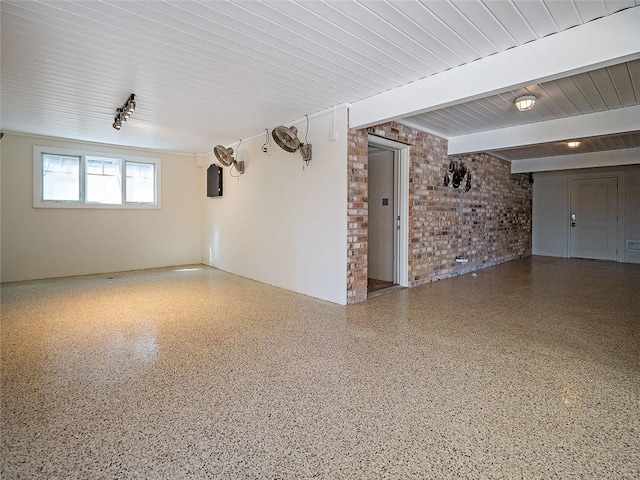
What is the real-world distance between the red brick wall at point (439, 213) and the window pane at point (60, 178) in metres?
5.00

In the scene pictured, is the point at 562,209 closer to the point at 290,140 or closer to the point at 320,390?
the point at 290,140

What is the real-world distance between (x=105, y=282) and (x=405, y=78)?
5.20 m

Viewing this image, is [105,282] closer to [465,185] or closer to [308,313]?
[308,313]

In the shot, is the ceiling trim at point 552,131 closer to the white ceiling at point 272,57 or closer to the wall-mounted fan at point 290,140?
the white ceiling at point 272,57

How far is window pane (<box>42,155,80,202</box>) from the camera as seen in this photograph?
5.64 meters

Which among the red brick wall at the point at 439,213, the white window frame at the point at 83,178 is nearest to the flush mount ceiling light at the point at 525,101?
the red brick wall at the point at 439,213

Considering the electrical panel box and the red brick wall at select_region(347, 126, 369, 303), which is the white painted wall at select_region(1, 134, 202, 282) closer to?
the electrical panel box

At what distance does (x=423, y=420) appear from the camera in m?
1.78

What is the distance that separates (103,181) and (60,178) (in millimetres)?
622

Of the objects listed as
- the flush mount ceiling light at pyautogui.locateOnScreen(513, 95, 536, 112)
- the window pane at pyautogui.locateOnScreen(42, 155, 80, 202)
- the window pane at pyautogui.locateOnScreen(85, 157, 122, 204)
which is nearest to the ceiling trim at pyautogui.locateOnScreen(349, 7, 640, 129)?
the flush mount ceiling light at pyautogui.locateOnScreen(513, 95, 536, 112)

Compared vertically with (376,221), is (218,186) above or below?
above

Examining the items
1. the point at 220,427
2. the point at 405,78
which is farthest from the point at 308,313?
the point at 405,78

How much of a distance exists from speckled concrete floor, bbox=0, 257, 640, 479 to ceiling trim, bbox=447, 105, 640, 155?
7.09 feet

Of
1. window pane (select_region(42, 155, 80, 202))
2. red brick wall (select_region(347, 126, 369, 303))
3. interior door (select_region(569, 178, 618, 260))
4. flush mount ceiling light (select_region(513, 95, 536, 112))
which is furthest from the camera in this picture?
interior door (select_region(569, 178, 618, 260))
